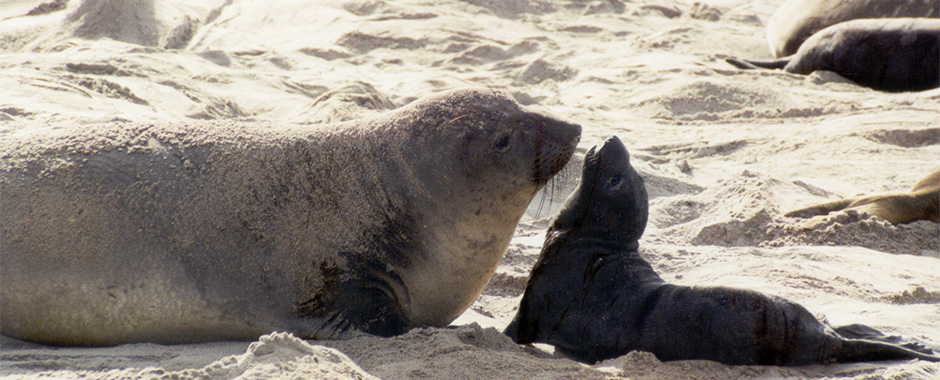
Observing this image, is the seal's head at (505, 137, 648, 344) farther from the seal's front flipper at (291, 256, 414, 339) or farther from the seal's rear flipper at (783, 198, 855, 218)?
the seal's rear flipper at (783, 198, 855, 218)

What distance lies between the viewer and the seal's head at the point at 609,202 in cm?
340

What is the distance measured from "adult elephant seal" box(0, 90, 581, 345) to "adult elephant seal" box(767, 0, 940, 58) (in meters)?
6.81

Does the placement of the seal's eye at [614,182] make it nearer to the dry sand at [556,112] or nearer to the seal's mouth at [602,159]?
the seal's mouth at [602,159]

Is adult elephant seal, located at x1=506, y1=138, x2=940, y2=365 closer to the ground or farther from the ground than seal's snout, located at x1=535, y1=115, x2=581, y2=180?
closer to the ground

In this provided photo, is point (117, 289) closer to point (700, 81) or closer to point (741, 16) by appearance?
point (700, 81)

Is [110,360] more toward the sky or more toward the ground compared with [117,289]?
more toward the ground

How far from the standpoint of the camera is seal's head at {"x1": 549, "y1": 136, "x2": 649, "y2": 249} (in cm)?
340

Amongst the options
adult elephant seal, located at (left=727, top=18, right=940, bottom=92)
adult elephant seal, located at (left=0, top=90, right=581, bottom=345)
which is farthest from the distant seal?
adult elephant seal, located at (left=727, top=18, right=940, bottom=92)

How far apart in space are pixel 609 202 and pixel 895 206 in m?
1.96

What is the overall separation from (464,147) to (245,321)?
1.01m

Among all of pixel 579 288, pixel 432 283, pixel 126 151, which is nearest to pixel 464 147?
pixel 432 283

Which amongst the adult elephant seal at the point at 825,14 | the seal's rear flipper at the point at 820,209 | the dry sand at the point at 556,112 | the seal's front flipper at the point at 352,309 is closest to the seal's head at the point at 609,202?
the dry sand at the point at 556,112

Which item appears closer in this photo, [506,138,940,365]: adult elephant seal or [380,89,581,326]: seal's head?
[506,138,940,365]: adult elephant seal

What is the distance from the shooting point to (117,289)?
272 centimetres
